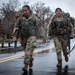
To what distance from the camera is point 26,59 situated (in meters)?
9.72

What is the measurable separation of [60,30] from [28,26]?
6.27ft

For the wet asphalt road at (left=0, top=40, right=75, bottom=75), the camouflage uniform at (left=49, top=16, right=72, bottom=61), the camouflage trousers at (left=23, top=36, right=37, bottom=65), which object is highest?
the camouflage uniform at (left=49, top=16, right=72, bottom=61)

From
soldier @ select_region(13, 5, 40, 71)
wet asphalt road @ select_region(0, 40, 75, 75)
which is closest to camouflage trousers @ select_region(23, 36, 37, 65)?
soldier @ select_region(13, 5, 40, 71)

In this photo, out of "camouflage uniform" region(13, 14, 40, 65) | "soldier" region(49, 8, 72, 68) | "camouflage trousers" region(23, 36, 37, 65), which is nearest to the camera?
"camouflage trousers" region(23, 36, 37, 65)

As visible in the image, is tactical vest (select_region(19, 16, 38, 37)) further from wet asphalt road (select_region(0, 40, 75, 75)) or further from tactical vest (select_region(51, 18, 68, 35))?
tactical vest (select_region(51, 18, 68, 35))

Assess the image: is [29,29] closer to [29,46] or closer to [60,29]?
[29,46]

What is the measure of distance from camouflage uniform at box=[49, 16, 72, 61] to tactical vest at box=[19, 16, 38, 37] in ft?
5.71

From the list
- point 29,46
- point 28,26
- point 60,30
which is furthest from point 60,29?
point 29,46

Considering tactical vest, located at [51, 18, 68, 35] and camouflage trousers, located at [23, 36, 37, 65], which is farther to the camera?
tactical vest, located at [51, 18, 68, 35]

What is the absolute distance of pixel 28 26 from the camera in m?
10.1

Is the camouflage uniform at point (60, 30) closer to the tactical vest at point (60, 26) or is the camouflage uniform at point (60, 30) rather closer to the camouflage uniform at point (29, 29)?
the tactical vest at point (60, 26)

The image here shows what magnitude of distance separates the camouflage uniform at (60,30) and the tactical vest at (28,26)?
5.71 ft

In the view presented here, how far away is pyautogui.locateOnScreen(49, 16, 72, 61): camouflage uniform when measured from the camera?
11680 millimetres

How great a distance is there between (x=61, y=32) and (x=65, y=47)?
592 mm
